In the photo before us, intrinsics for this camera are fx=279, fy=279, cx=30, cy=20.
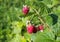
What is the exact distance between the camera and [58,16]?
62.8 inches

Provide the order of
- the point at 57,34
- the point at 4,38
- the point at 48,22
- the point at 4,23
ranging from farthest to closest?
1. the point at 4,23
2. the point at 4,38
3. the point at 48,22
4. the point at 57,34

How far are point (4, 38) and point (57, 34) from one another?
3810 mm

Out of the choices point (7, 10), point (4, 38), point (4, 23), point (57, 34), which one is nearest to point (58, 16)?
point (57, 34)

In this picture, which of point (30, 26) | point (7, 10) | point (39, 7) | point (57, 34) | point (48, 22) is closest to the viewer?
point (57, 34)

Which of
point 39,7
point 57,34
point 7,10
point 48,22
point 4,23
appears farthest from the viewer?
point 7,10

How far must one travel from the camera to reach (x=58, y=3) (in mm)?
1794

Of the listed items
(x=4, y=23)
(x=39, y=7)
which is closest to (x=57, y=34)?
Answer: (x=39, y=7)

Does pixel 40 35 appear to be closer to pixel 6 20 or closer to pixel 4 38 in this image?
pixel 4 38

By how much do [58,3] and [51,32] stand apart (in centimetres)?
35

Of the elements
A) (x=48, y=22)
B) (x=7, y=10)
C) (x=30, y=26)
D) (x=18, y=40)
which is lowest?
(x=7, y=10)

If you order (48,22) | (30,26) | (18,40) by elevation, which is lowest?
(18,40)

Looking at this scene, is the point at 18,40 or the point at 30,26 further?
the point at 18,40

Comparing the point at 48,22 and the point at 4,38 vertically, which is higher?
the point at 48,22

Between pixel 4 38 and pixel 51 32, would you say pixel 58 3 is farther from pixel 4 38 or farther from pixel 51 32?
pixel 4 38
